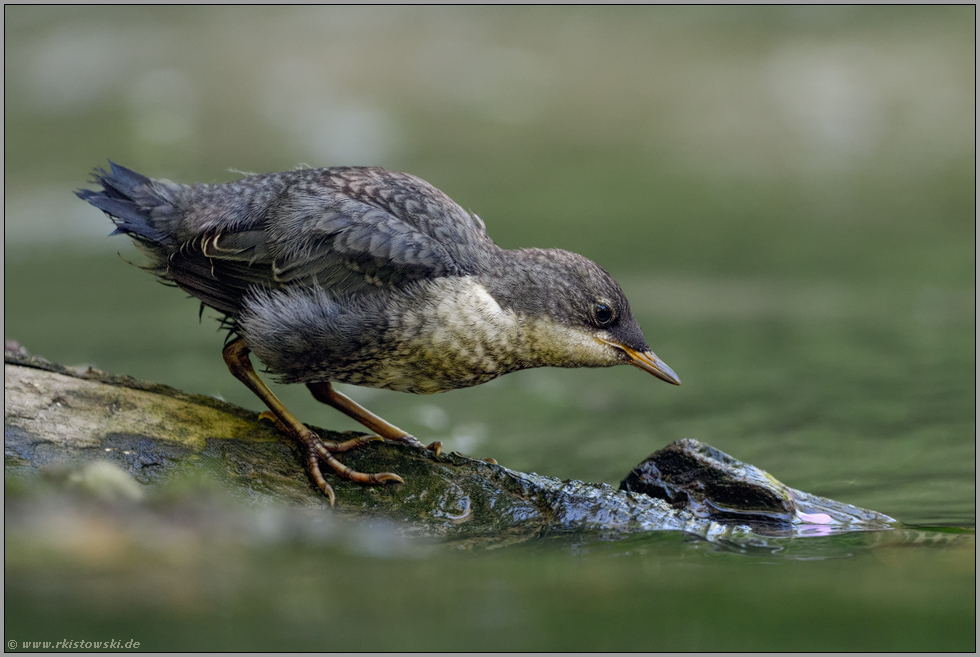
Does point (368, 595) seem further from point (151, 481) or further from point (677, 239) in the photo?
point (677, 239)

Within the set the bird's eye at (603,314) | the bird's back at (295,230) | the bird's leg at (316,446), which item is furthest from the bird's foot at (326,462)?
the bird's eye at (603,314)

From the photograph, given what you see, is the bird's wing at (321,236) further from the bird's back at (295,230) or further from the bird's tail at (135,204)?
the bird's tail at (135,204)

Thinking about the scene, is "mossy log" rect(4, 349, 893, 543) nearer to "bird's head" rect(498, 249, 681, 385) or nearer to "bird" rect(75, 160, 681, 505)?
"bird" rect(75, 160, 681, 505)

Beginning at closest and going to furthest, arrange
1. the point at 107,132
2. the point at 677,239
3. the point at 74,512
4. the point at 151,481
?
the point at 74,512 < the point at 151,481 < the point at 677,239 < the point at 107,132

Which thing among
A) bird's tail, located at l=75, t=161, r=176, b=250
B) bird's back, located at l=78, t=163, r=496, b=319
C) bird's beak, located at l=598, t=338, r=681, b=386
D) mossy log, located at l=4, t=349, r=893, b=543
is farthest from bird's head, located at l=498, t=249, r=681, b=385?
bird's tail, located at l=75, t=161, r=176, b=250

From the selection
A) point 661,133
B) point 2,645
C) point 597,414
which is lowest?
point 2,645

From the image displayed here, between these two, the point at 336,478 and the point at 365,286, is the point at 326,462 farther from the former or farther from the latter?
the point at 365,286

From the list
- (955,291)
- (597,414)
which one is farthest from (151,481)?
(955,291)
